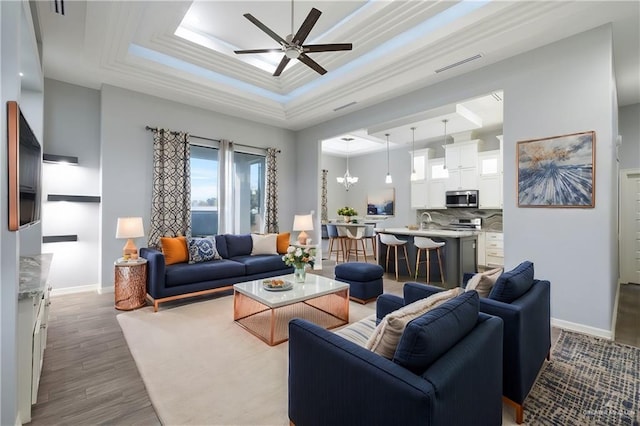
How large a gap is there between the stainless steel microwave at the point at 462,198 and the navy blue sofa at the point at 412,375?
235 inches

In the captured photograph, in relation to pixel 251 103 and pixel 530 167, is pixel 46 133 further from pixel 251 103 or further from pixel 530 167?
pixel 530 167

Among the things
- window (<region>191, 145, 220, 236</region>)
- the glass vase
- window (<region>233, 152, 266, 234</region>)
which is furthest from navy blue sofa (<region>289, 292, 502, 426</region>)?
window (<region>233, 152, 266, 234</region>)

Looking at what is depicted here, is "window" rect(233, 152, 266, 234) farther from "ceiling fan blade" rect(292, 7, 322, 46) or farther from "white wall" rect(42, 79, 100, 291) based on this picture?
"ceiling fan blade" rect(292, 7, 322, 46)

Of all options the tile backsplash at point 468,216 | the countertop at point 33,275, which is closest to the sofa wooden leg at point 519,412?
the countertop at point 33,275

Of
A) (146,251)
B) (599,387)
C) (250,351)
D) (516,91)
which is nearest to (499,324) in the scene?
(599,387)

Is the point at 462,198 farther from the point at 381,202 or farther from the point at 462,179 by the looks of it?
the point at 381,202

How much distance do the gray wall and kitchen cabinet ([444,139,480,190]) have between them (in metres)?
2.36

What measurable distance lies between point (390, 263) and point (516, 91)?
3519 mm

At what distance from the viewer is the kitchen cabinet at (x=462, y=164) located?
6.93m

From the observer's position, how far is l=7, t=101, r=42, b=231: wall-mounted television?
5.37 feet

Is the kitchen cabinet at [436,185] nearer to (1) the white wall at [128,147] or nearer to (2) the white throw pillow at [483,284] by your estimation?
(1) the white wall at [128,147]

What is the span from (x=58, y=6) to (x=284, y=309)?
4051 mm

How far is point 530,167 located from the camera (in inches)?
142

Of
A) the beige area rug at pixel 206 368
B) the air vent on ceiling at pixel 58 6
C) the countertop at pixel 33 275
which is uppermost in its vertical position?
the air vent on ceiling at pixel 58 6
